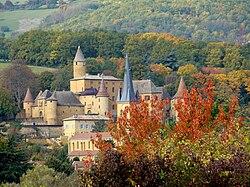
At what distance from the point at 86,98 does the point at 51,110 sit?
136 inches

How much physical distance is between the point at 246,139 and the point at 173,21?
170 metres

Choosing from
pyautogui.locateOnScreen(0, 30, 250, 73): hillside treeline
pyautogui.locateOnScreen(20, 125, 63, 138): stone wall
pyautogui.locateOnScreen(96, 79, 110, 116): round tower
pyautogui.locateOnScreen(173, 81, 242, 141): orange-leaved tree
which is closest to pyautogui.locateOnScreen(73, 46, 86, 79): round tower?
pyautogui.locateOnScreen(96, 79, 110, 116): round tower

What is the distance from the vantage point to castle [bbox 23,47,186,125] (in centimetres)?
9338

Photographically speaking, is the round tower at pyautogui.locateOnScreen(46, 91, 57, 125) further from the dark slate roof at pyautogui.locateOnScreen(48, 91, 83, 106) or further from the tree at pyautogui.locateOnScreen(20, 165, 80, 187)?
the tree at pyautogui.locateOnScreen(20, 165, 80, 187)

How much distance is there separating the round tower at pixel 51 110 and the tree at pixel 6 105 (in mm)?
2849

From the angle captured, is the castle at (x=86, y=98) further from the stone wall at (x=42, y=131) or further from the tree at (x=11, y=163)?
the tree at (x=11, y=163)

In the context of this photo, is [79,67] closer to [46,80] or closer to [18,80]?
[46,80]

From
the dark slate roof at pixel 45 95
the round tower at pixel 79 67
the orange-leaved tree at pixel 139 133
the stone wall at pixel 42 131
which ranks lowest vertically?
the stone wall at pixel 42 131

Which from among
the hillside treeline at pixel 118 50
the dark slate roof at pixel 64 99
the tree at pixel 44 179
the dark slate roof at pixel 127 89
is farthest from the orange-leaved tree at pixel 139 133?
the hillside treeline at pixel 118 50

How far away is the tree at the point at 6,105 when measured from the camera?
91938 mm

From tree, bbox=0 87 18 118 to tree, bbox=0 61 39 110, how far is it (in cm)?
699

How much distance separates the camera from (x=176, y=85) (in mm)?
99562

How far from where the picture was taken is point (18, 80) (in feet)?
334

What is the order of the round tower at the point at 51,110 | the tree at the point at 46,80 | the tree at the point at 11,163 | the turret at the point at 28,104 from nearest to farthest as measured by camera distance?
1. the tree at the point at 11,163
2. the round tower at the point at 51,110
3. the turret at the point at 28,104
4. the tree at the point at 46,80
